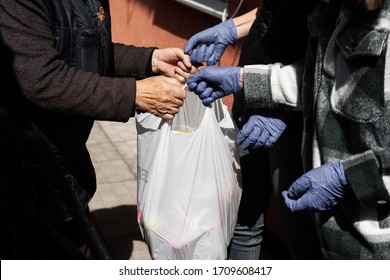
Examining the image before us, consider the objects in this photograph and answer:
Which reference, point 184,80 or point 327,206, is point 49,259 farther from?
point 184,80

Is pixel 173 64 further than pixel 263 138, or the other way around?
pixel 173 64

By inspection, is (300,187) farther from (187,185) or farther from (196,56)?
(196,56)

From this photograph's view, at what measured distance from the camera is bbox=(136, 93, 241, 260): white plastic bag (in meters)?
2.24

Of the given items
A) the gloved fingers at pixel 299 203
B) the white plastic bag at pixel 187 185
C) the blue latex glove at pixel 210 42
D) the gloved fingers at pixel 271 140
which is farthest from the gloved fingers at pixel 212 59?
the gloved fingers at pixel 299 203

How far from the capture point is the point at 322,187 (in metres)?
1.77

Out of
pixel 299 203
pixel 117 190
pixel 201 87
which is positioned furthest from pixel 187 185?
pixel 117 190

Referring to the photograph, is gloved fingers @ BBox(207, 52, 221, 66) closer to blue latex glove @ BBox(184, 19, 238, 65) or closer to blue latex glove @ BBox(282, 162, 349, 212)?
blue latex glove @ BBox(184, 19, 238, 65)

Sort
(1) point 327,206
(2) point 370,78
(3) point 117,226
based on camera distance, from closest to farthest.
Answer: (2) point 370,78 → (1) point 327,206 → (3) point 117,226

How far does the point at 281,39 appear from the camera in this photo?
203 centimetres

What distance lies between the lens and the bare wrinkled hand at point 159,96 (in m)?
2.08

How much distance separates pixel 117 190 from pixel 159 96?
5.69ft

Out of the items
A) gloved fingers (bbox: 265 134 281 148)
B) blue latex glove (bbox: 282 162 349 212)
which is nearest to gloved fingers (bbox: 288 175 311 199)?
blue latex glove (bbox: 282 162 349 212)

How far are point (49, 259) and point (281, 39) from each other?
1174 mm
